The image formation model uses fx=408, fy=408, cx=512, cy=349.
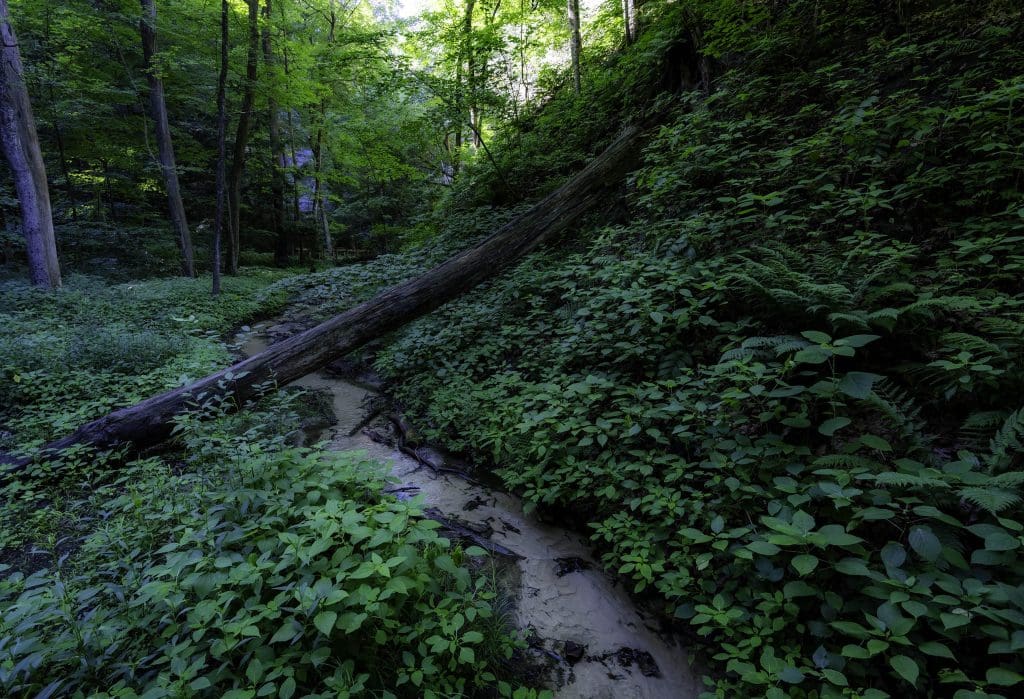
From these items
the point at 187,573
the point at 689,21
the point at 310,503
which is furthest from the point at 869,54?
the point at 187,573

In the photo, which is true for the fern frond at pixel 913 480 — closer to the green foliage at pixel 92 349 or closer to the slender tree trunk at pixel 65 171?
the green foliage at pixel 92 349

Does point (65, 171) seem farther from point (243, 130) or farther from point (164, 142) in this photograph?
point (243, 130)

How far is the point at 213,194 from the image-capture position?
19.1m

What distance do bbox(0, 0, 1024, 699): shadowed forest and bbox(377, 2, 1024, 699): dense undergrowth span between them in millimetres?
31

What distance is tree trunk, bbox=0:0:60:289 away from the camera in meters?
9.93

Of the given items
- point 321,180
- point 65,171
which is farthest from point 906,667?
point 65,171

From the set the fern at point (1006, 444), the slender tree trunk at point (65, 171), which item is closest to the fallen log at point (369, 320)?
the fern at point (1006, 444)

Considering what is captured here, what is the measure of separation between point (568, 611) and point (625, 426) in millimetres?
1516

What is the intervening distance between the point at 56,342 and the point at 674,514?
940cm

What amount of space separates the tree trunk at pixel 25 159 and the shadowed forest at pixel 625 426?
4.76 feet

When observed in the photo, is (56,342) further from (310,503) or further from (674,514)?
(674,514)

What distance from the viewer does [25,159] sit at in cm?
1034

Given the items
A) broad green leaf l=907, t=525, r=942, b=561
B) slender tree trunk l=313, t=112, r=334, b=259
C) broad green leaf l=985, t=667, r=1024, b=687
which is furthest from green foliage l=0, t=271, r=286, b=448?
slender tree trunk l=313, t=112, r=334, b=259

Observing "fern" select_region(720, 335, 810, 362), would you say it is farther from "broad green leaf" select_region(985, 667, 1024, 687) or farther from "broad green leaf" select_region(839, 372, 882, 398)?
"broad green leaf" select_region(985, 667, 1024, 687)
